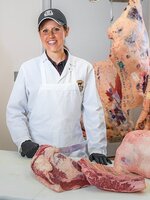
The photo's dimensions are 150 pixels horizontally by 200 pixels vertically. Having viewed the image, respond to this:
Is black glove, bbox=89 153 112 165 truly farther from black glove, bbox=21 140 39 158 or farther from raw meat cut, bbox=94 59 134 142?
raw meat cut, bbox=94 59 134 142

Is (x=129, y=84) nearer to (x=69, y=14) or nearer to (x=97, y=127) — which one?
(x=97, y=127)

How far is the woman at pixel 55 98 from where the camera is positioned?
150 cm

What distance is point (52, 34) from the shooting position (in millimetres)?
1484

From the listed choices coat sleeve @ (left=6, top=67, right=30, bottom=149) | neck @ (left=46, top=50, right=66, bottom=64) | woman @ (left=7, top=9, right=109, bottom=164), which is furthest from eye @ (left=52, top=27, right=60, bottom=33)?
coat sleeve @ (left=6, top=67, right=30, bottom=149)

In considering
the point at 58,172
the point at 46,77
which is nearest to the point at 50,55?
the point at 46,77

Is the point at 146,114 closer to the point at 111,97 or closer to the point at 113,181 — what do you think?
the point at 111,97

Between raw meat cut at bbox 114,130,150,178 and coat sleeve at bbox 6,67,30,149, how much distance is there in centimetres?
48

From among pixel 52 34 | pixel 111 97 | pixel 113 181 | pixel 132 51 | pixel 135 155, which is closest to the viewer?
pixel 113 181

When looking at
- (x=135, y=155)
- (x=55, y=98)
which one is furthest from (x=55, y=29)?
(x=135, y=155)

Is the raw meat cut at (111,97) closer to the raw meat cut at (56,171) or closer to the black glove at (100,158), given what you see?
the black glove at (100,158)

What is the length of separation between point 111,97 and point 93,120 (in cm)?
39

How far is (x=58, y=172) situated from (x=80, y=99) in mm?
581

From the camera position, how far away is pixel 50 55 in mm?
1568

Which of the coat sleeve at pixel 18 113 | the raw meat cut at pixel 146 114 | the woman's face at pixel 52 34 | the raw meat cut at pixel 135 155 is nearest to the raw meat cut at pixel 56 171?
the raw meat cut at pixel 135 155
